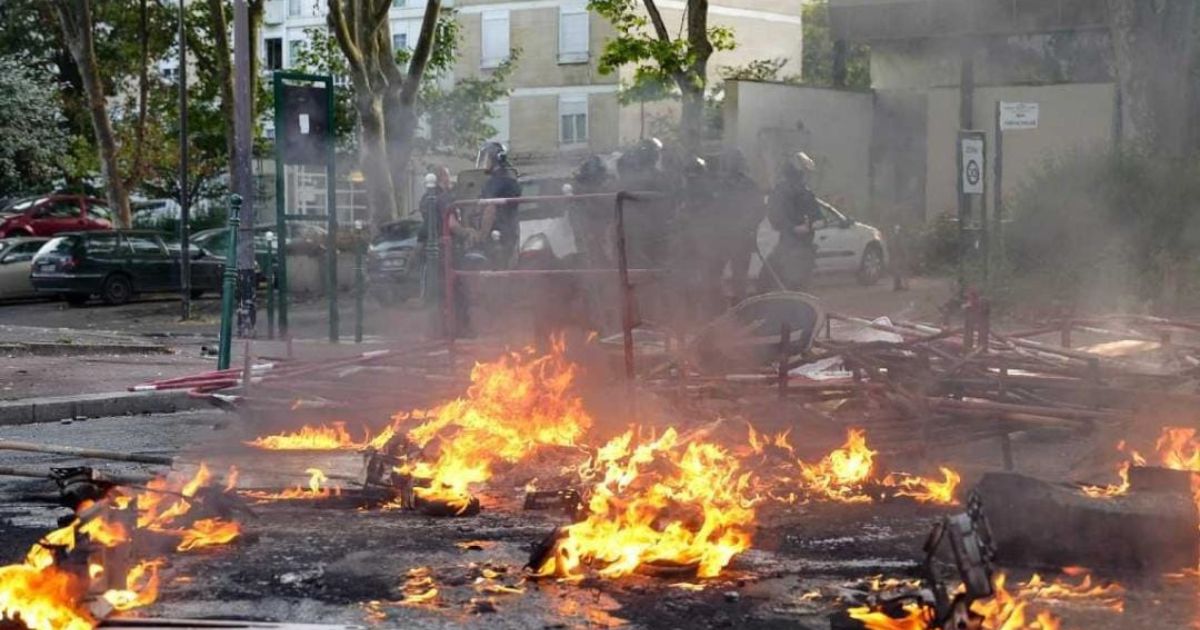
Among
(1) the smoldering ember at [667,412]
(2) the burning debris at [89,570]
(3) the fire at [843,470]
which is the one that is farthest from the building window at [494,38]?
(2) the burning debris at [89,570]

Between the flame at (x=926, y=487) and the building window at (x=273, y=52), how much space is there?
172 ft

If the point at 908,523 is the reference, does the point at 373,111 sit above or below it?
above

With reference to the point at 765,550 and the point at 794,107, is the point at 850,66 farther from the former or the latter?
the point at 765,550

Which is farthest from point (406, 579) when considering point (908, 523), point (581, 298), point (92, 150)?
point (92, 150)

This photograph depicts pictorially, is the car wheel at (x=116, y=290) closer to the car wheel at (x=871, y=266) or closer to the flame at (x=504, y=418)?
the car wheel at (x=871, y=266)

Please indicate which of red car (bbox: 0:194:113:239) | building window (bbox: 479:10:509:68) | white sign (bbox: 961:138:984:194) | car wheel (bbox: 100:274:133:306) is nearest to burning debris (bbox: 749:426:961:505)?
white sign (bbox: 961:138:984:194)

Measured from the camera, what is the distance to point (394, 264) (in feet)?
78.5

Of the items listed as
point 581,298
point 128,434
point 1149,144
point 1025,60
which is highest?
point 1025,60

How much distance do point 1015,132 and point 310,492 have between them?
22360 mm

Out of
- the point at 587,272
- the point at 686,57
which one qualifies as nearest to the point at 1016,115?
the point at 587,272

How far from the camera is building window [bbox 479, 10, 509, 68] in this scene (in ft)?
163

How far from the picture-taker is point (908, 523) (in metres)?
6.95

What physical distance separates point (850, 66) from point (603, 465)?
1579 inches

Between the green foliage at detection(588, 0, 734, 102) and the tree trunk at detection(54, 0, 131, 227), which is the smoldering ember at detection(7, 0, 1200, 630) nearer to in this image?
the green foliage at detection(588, 0, 734, 102)
